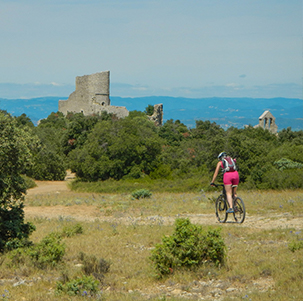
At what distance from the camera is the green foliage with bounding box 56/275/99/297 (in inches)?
235

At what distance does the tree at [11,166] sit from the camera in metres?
8.05

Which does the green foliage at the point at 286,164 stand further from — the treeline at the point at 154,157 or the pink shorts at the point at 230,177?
the pink shorts at the point at 230,177

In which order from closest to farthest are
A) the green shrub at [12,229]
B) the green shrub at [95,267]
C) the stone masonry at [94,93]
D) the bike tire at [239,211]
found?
the green shrub at [95,267] → the green shrub at [12,229] → the bike tire at [239,211] → the stone masonry at [94,93]

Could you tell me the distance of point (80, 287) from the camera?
6.07 m

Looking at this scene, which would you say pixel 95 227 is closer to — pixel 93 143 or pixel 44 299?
pixel 44 299

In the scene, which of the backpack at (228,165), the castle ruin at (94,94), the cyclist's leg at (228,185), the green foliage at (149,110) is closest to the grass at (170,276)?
the cyclist's leg at (228,185)

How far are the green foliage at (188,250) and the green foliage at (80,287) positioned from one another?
1.17 metres

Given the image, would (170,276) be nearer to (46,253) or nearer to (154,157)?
(46,253)

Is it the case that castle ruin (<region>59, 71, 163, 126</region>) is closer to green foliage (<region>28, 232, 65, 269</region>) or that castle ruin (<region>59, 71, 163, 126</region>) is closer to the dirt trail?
the dirt trail

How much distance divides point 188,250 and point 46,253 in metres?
2.77

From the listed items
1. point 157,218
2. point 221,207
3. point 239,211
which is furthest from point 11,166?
point 157,218

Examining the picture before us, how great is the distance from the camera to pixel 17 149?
8109mm

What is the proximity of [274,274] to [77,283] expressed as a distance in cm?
303

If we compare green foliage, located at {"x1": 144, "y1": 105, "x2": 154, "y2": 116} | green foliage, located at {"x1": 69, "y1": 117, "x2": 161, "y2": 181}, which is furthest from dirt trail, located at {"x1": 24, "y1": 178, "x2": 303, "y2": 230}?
green foliage, located at {"x1": 144, "y1": 105, "x2": 154, "y2": 116}
